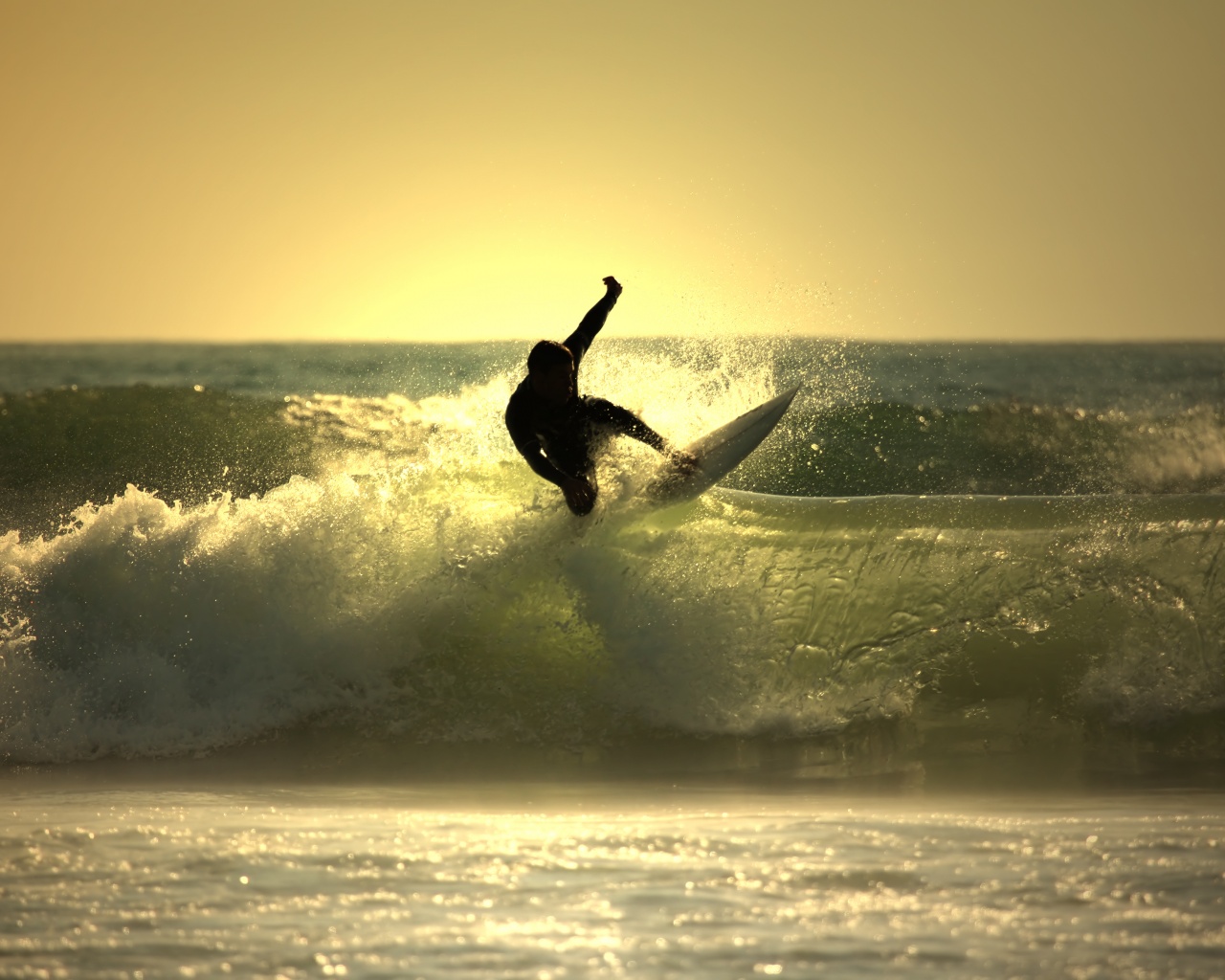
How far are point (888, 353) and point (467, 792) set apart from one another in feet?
100

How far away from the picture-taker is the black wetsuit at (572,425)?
5.59 meters

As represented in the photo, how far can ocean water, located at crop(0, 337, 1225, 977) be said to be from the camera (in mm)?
2982

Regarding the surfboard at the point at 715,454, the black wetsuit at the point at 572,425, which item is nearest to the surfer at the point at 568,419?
the black wetsuit at the point at 572,425

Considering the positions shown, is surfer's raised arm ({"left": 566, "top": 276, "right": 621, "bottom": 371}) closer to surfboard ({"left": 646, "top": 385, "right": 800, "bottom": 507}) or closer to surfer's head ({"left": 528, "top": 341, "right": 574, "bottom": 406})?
surfer's head ({"left": 528, "top": 341, "right": 574, "bottom": 406})

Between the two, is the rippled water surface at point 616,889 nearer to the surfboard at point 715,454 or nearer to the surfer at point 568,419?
the surfer at point 568,419

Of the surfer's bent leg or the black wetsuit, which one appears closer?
the black wetsuit

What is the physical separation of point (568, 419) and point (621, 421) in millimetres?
291

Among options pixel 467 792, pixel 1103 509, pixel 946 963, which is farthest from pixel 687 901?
pixel 1103 509

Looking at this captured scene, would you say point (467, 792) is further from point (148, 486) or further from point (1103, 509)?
point (148, 486)

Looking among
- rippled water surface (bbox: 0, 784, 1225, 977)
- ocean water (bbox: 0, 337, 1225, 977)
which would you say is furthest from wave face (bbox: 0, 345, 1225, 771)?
rippled water surface (bbox: 0, 784, 1225, 977)

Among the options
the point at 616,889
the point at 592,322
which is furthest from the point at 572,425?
the point at 616,889

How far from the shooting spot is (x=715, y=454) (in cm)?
646

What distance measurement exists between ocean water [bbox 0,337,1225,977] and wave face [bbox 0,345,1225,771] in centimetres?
2

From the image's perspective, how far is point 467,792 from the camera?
4.51 metres
